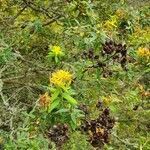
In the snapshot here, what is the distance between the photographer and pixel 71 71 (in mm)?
3463

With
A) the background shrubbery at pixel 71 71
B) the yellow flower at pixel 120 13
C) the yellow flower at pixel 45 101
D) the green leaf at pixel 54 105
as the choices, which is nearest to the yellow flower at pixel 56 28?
the background shrubbery at pixel 71 71

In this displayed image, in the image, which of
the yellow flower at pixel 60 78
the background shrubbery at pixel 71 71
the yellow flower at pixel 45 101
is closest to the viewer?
the yellow flower at pixel 60 78

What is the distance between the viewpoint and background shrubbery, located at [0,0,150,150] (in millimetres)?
2971

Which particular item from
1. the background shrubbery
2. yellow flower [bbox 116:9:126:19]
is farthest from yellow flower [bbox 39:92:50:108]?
yellow flower [bbox 116:9:126:19]

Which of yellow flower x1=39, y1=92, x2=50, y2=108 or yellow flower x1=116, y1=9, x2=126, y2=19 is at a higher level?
yellow flower x1=39, y1=92, x2=50, y2=108

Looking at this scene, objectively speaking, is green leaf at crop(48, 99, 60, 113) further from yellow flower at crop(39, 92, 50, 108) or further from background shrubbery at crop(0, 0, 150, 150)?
yellow flower at crop(39, 92, 50, 108)

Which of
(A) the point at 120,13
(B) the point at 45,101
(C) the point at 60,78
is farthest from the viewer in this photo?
(A) the point at 120,13

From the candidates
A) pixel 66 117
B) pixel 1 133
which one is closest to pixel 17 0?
pixel 1 133

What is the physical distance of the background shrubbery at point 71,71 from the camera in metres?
2.97

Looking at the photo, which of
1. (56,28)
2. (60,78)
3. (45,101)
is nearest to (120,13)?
(56,28)

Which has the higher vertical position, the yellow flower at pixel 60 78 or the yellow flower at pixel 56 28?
the yellow flower at pixel 60 78

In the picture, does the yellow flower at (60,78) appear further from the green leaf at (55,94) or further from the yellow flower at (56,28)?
the yellow flower at (56,28)

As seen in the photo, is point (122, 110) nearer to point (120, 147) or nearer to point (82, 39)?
point (120, 147)

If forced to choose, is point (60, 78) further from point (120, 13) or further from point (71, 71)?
point (120, 13)
